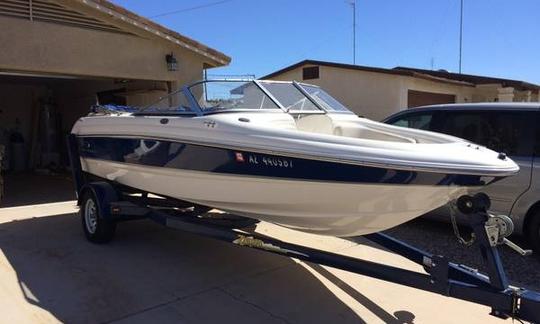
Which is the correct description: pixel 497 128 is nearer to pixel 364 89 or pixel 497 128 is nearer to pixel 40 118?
pixel 364 89

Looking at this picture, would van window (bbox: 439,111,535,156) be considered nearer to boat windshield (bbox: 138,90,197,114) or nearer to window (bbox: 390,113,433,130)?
window (bbox: 390,113,433,130)

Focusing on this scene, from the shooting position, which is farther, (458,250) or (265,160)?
(458,250)

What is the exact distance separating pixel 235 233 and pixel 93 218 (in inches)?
90.9

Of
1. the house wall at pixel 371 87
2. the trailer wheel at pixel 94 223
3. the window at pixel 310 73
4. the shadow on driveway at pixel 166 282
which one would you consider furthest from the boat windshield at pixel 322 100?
the window at pixel 310 73

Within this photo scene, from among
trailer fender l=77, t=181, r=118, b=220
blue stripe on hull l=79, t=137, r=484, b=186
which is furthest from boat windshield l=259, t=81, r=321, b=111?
trailer fender l=77, t=181, r=118, b=220

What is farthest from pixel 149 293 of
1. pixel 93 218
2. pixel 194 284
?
pixel 93 218

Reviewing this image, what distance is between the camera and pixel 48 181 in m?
11.5

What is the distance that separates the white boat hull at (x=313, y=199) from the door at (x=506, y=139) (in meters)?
2.37

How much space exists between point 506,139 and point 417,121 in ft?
4.25

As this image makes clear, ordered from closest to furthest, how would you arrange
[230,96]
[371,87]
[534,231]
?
1. [230,96]
2. [534,231]
3. [371,87]

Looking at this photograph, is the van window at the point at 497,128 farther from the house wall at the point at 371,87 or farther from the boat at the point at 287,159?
the house wall at the point at 371,87

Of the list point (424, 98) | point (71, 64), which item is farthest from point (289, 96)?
point (424, 98)

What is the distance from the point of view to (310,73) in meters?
17.0

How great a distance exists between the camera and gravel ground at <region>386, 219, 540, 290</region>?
16.5ft
